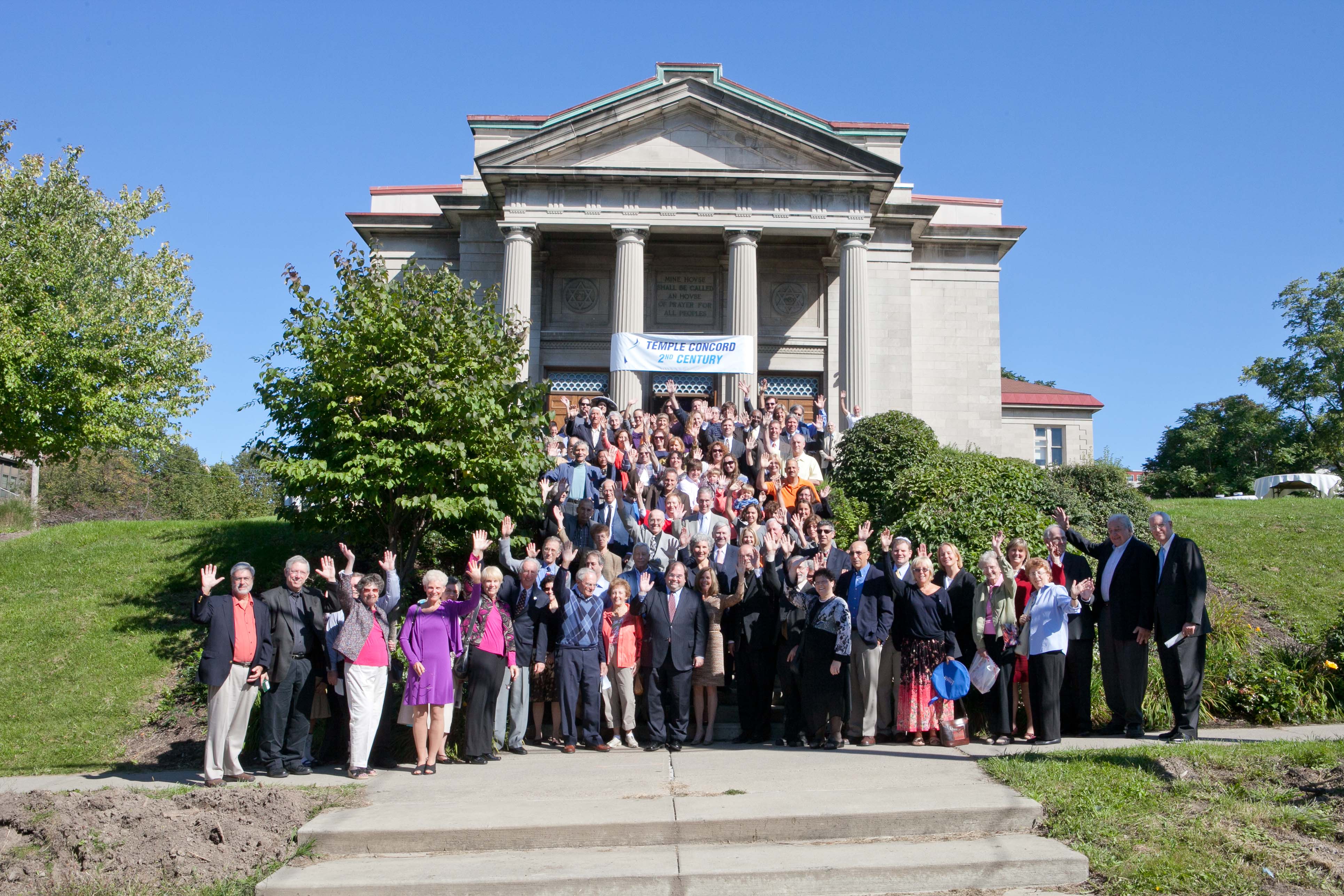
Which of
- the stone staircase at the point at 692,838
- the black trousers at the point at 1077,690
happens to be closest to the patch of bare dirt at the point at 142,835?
the stone staircase at the point at 692,838

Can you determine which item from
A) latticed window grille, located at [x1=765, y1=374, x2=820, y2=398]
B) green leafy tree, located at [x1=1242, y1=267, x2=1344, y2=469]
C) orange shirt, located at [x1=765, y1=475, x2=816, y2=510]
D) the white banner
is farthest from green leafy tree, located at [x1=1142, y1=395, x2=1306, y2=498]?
orange shirt, located at [x1=765, y1=475, x2=816, y2=510]

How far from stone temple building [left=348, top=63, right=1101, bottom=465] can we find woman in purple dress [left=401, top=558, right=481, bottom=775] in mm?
15768

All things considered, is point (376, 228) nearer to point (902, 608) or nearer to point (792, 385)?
point (792, 385)

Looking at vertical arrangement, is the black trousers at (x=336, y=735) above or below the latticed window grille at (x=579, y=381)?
below

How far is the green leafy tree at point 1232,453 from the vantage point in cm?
5009

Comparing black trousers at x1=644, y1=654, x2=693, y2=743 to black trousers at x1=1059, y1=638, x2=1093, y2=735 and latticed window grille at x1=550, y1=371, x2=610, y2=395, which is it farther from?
latticed window grille at x1=550, y1=371, x2=610, y2=395

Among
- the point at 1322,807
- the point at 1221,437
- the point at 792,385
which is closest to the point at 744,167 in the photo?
the point at 792,385

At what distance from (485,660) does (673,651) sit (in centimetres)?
194

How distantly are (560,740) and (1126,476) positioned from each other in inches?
552

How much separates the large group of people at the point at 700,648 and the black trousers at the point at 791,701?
3cm

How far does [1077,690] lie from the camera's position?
1015 centimetres

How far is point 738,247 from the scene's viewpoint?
2753 cm

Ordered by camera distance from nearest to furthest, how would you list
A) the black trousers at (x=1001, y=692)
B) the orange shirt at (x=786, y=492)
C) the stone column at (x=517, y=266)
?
the black trousers at (x=1001, y=692)
the orange shirt at (x=786, y=492)
the stone column at (x=517, y=266)

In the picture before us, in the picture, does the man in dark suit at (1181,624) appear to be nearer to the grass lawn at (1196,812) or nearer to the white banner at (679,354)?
the grass lawn at (1196,812)
